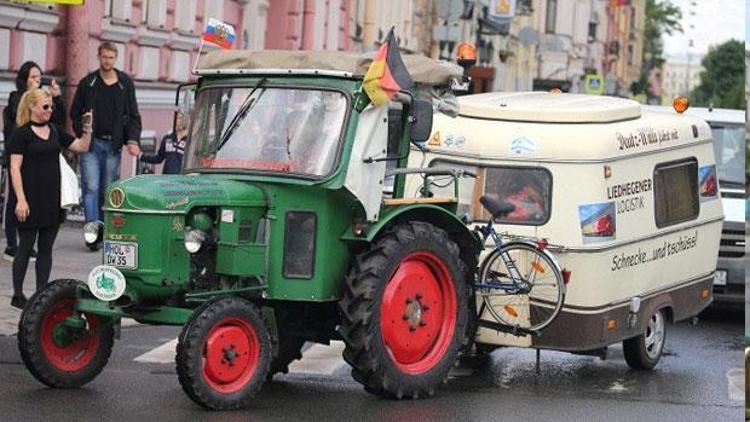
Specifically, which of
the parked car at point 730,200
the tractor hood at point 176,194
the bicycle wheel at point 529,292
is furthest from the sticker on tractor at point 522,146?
the parked car at point 730,200

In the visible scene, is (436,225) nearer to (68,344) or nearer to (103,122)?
(68,344)

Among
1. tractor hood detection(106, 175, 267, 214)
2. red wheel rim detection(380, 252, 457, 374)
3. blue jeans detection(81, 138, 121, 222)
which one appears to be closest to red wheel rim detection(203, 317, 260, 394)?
tractor hood detection(106, 175, 267, 214)

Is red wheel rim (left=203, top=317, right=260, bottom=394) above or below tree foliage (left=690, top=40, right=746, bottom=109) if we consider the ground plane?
below

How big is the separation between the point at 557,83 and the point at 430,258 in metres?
67.3

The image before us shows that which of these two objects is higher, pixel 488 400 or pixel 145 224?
pixel 145 224

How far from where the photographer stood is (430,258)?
12.1m

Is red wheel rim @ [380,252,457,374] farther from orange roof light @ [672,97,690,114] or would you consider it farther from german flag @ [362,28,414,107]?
orange roof light @ [672,97,690,114]

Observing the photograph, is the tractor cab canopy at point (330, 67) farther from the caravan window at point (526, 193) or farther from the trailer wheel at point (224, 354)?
the trailer wheel at point (224, 354)

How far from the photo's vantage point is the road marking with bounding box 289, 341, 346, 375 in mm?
13430

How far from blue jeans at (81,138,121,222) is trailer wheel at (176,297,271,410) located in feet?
29.6

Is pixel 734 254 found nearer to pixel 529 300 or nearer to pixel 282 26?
pixel 529 300

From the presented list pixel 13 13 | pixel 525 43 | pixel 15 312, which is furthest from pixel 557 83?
pixel 15 312

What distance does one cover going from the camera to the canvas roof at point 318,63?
11906mm

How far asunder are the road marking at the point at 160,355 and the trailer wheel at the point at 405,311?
2.03 metres
